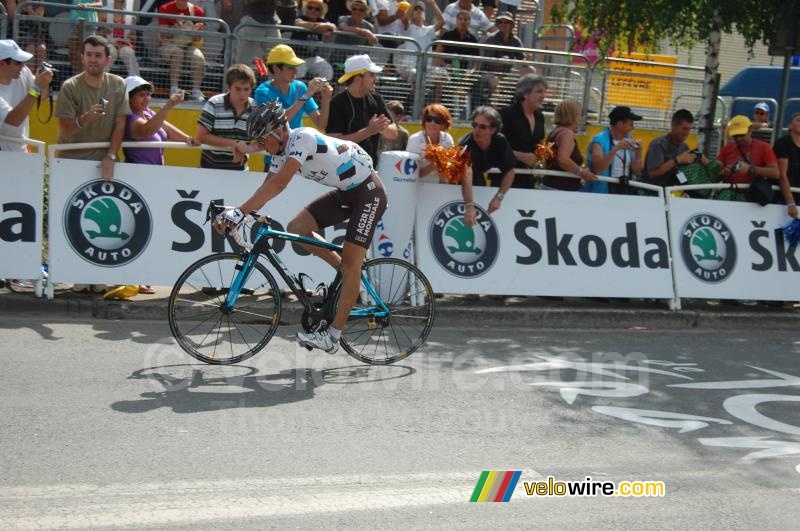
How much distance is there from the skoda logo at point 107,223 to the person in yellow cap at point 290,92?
1633 mm

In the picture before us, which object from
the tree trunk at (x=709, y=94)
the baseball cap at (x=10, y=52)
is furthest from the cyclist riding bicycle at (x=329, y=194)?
the tree trunk at (x=709, y=94)

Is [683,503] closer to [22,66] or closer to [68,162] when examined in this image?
[68,162]

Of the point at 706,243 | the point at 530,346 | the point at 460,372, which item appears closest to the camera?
the point at 460,372

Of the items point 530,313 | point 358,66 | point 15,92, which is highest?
point 358,66

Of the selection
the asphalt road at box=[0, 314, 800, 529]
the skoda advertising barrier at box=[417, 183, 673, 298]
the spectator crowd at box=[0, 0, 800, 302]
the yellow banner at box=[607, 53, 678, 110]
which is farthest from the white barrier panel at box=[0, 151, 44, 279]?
the yellow banner at box=[607, 53, 678, 110]

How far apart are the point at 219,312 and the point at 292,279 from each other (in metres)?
0.62

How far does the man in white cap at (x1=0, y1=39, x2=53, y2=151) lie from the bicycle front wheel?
2796 millimetres

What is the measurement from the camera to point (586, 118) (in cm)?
1516

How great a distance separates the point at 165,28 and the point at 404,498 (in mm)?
8861

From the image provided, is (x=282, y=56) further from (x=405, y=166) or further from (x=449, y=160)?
(x=449, y=160)

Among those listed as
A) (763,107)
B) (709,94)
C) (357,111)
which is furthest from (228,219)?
(763,107)

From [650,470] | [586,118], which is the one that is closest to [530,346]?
[650,470]

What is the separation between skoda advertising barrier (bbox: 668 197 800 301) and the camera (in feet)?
35.9

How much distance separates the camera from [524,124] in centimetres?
1085
